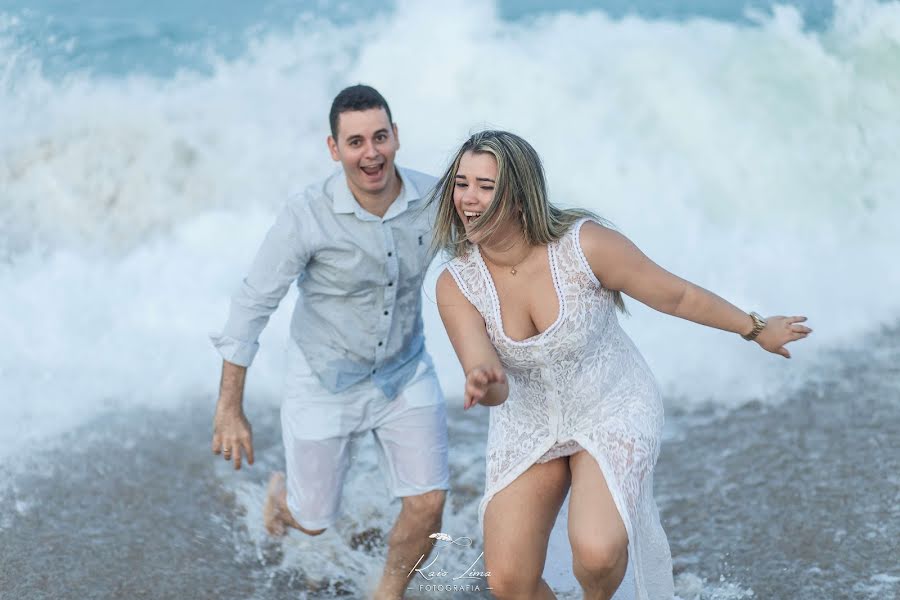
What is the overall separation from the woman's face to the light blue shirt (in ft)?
1.72

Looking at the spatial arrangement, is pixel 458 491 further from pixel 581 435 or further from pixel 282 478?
pixel 581 435

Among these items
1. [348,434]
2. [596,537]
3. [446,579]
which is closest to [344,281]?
[348,434]

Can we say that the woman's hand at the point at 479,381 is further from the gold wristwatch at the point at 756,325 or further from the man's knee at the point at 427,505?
the man's knee at the point at 427,505

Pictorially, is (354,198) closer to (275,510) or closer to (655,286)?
(655,286)

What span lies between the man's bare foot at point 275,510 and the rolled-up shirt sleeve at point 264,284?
2.97ft

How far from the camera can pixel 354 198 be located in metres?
4.39

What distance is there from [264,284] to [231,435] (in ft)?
1.90

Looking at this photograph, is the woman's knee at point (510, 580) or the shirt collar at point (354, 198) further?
the shirt collar at point (354, 198)

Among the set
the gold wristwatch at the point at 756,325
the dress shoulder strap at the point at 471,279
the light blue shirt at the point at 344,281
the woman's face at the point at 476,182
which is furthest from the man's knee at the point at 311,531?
the gold wristwatch at the point at 756,325

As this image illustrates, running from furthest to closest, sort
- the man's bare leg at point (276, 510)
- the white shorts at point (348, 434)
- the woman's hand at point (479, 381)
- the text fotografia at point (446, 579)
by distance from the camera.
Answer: the man's bare leg at point (276, 510) → the text fotografia at point (446, 579) → the white shorts at point (348, 434) → the woman's hand at point (479, 381)

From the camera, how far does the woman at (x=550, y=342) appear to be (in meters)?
3.71

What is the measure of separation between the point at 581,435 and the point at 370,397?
3.58ft

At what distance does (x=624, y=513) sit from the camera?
3.60 metres

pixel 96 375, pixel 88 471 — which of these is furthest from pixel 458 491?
pixel 96 375
